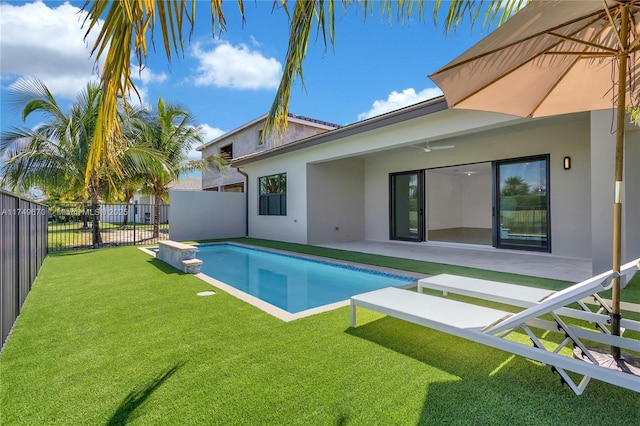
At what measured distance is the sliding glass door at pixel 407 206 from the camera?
13375 millimetres

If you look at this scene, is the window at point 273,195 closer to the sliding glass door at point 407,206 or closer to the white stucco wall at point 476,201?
the sliding glass door at point 407,206

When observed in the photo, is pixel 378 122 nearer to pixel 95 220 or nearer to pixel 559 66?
pixel 559 66

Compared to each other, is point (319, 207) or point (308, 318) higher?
point (319, 207)

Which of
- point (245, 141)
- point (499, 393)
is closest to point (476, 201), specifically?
point (245, 141)

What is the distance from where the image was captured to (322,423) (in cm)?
242

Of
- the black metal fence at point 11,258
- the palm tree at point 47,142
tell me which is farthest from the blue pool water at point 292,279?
the palm tree at point 47,142

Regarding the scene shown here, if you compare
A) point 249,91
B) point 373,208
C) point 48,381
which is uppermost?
point 249,91

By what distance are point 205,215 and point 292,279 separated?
909 cm

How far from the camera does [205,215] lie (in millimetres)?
16312

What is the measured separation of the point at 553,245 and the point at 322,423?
1001 centimetres

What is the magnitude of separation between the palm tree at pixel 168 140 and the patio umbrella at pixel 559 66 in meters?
14.6

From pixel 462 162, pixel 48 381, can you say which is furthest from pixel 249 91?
pixel 48 381

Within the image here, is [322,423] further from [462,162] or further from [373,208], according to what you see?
[373,208]

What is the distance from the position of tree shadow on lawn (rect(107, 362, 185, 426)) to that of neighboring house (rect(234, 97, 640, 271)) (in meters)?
7.17
